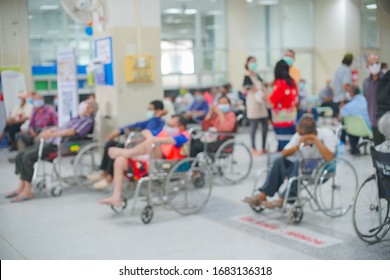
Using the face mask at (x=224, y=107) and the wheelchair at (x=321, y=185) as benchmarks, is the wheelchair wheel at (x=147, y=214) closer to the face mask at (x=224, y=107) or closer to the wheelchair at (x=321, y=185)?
the wheelchair at (x=321, y=185)

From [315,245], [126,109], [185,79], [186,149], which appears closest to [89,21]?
[126,109]

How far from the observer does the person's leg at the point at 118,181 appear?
477cm

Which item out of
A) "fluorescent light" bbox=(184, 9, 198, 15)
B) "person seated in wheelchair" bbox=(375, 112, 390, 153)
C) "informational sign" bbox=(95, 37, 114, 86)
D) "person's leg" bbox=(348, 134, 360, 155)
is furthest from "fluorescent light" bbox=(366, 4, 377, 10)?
"informational sign" bbox=(95, 37, 114, 86)

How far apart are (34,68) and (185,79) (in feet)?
5.70

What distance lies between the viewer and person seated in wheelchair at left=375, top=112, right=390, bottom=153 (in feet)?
12.2

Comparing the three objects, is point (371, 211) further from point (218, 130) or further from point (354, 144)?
point (218, 130)

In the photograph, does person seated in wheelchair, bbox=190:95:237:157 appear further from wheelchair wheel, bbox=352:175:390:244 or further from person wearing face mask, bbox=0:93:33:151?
wheelchair wheel, bbox=352:175:390:244

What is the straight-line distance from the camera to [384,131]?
3.78 metres

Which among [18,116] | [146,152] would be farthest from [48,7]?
[146,152]

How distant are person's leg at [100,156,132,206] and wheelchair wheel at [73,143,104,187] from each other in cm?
94

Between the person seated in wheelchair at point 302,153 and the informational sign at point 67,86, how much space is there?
181 centimetres

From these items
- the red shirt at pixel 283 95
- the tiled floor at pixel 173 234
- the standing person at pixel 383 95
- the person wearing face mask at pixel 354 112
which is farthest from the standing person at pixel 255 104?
the standing person at pixel 383 95

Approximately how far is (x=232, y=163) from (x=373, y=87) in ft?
8.47

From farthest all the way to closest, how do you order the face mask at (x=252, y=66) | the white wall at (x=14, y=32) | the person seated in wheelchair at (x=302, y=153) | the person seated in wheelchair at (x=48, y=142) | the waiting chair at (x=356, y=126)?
the face mask at (x=252, y=66)
the waiting chair at (x=356, y=126)
the person seated in wheelchair at (x=48, y=142)
the person seated in wheelchair at (x=302, y=153)
the white wall at (x=14, y=32)
